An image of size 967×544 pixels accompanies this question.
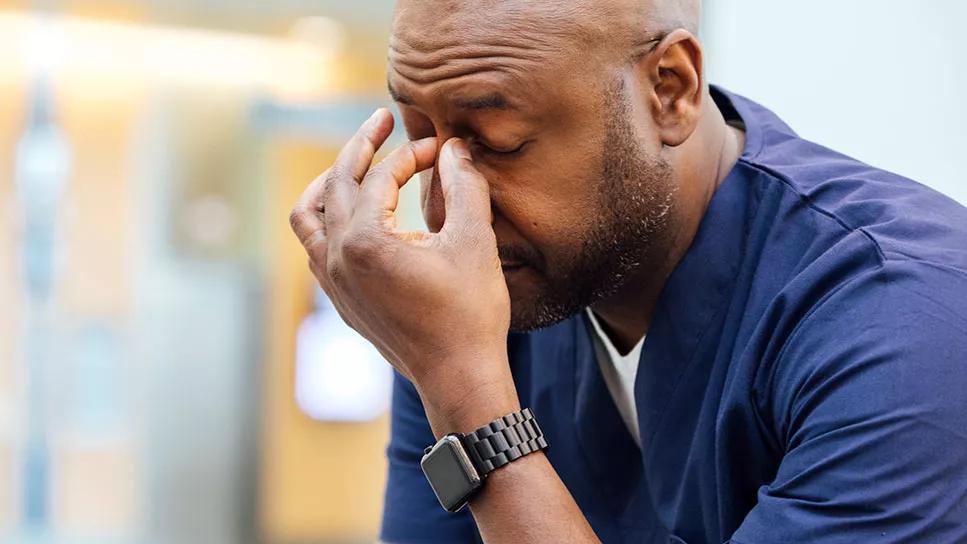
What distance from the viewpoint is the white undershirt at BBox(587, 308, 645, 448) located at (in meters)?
1.38

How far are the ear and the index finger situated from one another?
289 millimetres

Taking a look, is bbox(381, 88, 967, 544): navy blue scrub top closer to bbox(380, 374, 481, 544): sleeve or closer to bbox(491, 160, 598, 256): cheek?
bbox(380, 374, 481, 544): sleeve

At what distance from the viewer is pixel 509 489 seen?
1.07 metres

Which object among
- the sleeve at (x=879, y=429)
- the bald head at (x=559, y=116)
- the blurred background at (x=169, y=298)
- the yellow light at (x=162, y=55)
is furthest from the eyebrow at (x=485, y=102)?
the yellow light at (x=162, y=55)

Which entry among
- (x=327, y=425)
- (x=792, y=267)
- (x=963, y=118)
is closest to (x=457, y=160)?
(x=792, y=267)

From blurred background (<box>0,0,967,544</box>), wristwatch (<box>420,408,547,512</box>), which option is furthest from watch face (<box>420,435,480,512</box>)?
blurred background (<box>0,0,967,544</box>)

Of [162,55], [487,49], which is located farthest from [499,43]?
[162,55]

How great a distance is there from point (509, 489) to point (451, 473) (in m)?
0.06

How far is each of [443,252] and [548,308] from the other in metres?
0.18

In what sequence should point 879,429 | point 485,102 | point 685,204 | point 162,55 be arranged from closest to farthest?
point 879,429
point 485,102
point 685,204
point 162,55

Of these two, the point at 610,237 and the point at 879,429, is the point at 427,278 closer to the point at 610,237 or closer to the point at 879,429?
the point at 610,237

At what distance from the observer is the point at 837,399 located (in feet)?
3.22

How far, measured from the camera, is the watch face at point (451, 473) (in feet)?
3.54

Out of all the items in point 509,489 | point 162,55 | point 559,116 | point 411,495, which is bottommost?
point 411,495
